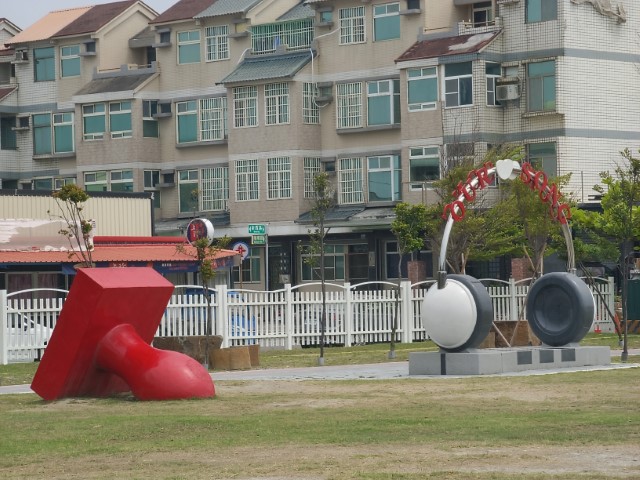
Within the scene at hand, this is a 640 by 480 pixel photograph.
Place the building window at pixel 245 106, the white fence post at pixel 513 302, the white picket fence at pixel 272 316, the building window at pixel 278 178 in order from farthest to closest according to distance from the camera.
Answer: the building window at pixel 245 106 < the building window at pixel 278 178 < the white fence post at pixel 513 302 < the white picket fence at pixel 272 316

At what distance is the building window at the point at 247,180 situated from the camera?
61781 mm

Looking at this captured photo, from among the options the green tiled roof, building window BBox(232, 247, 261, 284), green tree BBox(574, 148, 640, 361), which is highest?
the green tiled roof

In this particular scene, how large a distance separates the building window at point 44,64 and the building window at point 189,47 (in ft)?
21.4

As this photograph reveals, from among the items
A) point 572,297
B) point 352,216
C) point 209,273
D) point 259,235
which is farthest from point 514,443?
point 352,216

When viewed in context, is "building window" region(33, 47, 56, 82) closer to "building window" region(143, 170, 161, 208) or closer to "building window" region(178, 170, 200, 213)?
"building window" region(143, 170, 161, 208)

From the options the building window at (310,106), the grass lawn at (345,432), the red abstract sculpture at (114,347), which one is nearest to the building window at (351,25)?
the building window at (310,106)

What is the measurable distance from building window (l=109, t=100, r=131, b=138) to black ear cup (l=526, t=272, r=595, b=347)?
39072mm

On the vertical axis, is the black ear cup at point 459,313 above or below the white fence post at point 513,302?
above

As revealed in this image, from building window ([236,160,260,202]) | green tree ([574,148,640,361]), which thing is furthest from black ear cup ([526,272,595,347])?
building window ([236,160,260,202])

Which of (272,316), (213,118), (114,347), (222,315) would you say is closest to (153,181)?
(213,118)

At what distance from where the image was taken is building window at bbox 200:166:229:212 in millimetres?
64312

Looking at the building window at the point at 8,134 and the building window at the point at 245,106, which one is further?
the building window at the point at 8,134

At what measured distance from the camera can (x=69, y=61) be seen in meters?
68.5

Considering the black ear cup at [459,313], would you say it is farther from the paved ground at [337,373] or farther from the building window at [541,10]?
the building window at [541,10]
